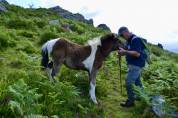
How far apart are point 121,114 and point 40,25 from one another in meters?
17.3

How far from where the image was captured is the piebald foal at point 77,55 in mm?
12117

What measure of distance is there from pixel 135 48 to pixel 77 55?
5.41 ft

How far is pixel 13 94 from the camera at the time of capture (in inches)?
370

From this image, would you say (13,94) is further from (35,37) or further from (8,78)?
(35,37)

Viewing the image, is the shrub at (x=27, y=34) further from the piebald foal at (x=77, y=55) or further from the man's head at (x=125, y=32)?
the man's head at (x=125, y=32)

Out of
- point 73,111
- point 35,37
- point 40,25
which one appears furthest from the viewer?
point 40,25

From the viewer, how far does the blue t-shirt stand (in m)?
12.0

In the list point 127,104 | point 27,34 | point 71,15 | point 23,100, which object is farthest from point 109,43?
point 71,15

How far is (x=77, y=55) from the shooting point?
12219mm

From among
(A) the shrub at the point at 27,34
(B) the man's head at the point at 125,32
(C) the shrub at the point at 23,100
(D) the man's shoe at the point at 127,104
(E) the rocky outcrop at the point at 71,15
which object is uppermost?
(E) the rocky outcrop at the point at 71,15

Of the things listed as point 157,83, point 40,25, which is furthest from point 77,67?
point 40,25

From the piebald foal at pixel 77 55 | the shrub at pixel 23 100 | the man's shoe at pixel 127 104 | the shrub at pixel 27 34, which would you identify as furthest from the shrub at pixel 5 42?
the shrub at pixel 23 100

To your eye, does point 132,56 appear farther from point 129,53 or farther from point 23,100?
point 23,100

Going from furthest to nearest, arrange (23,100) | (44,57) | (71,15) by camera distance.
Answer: (71,15) → (44,57) → (23,100)
